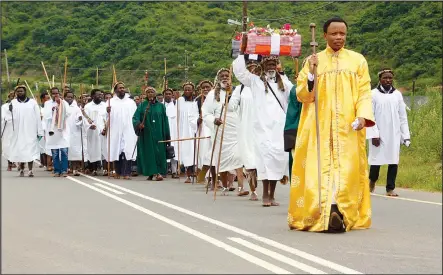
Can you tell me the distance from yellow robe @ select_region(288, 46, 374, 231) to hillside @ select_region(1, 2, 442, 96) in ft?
98.1

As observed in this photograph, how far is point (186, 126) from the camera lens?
25.1 meters

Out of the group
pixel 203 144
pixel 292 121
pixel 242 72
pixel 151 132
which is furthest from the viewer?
pixel 151 132

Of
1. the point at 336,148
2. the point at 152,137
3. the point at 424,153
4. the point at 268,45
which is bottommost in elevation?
the point at 424,153

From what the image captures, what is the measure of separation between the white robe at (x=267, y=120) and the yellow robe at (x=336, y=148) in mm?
2807

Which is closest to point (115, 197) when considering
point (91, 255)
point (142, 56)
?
point (91, 255)

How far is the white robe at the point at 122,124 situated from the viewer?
2486 cm

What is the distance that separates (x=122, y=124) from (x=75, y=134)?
1.92 metres

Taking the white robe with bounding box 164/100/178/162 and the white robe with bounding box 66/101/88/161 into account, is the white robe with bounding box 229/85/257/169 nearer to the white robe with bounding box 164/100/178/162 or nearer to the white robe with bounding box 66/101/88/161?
the white robe with bounding box 164/100/178/162

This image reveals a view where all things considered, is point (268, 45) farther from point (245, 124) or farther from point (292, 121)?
point (292, 121)

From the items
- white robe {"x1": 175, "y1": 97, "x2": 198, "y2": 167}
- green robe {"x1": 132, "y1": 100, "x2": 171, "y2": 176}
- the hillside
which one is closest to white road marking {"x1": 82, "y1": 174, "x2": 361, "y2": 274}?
white robe {"x1": 175, "y1": 97, "x2": 198, "y2": 167}

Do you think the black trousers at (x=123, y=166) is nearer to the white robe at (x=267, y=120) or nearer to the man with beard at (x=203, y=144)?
the man with beard at (x=203, y=144)

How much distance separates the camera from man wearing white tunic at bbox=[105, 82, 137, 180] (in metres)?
24.5

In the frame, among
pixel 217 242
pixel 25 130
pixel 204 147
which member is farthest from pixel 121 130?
pixel 217 242

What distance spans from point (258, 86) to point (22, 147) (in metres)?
11.1
